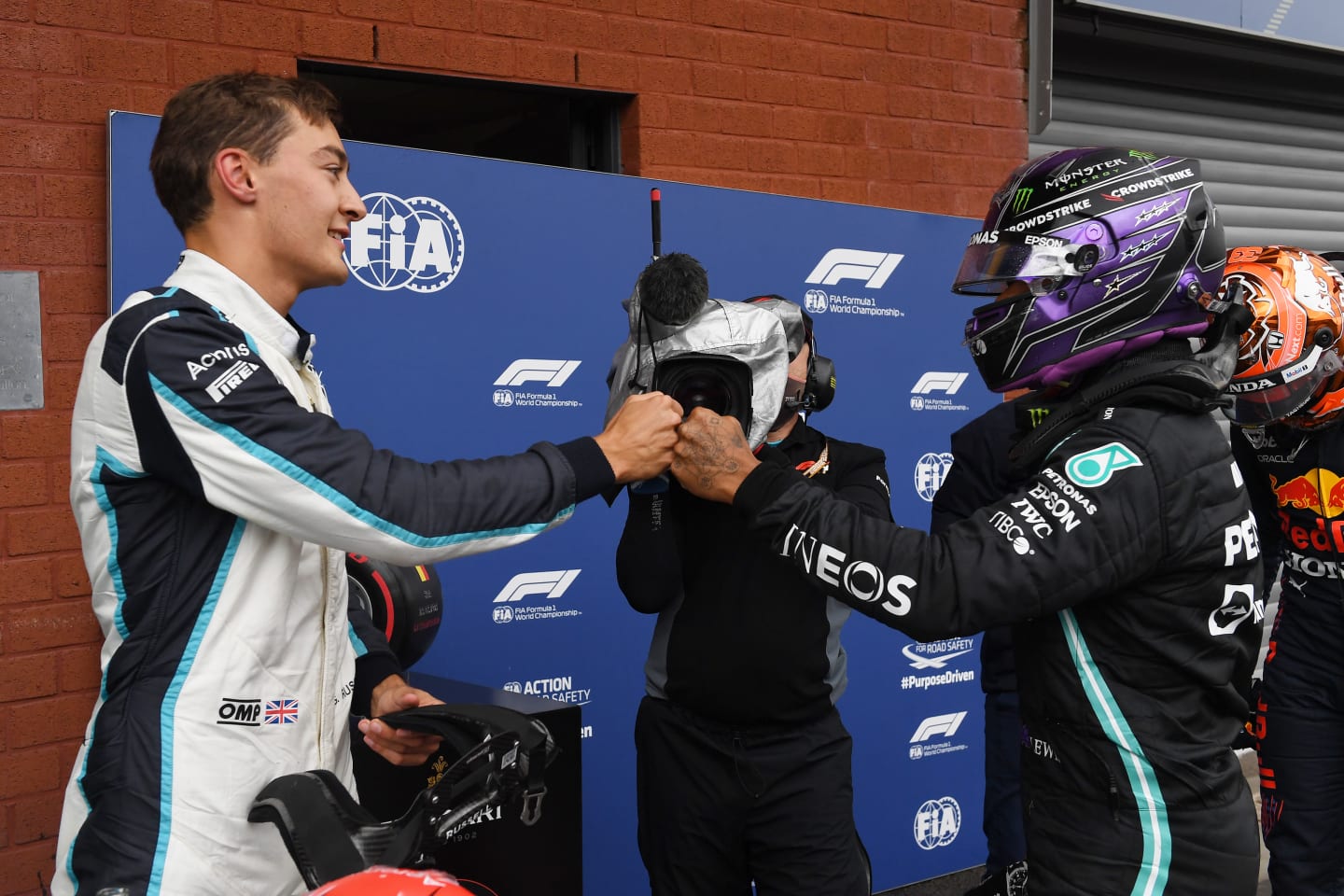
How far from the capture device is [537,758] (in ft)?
5.35

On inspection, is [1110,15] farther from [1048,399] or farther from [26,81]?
[26,81]

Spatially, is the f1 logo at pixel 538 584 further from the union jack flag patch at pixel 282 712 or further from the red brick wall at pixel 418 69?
the union jack flag patch at pixel 282 712

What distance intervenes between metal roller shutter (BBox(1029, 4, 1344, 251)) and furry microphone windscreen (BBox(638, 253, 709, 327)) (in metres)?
3.61

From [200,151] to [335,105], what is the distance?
265 millimetres

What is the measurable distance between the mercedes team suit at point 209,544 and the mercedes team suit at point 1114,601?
57cm

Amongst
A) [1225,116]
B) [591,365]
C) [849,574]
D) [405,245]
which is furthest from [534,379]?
[1225,116]

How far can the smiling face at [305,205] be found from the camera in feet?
5.51

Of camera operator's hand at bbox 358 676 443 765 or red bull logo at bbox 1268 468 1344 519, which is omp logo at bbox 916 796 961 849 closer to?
red bull logo at bbox 1268 468 1344 519

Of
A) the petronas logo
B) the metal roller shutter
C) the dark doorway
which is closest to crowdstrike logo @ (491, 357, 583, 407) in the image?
the dark doorway

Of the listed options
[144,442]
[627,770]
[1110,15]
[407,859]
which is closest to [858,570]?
[407,859]

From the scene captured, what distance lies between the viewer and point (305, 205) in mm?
1697

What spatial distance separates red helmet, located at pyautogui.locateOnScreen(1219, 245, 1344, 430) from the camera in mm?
3152

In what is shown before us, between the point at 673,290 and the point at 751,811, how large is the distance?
111cm

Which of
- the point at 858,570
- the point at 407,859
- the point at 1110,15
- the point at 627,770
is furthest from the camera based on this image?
the point at 1110,15
